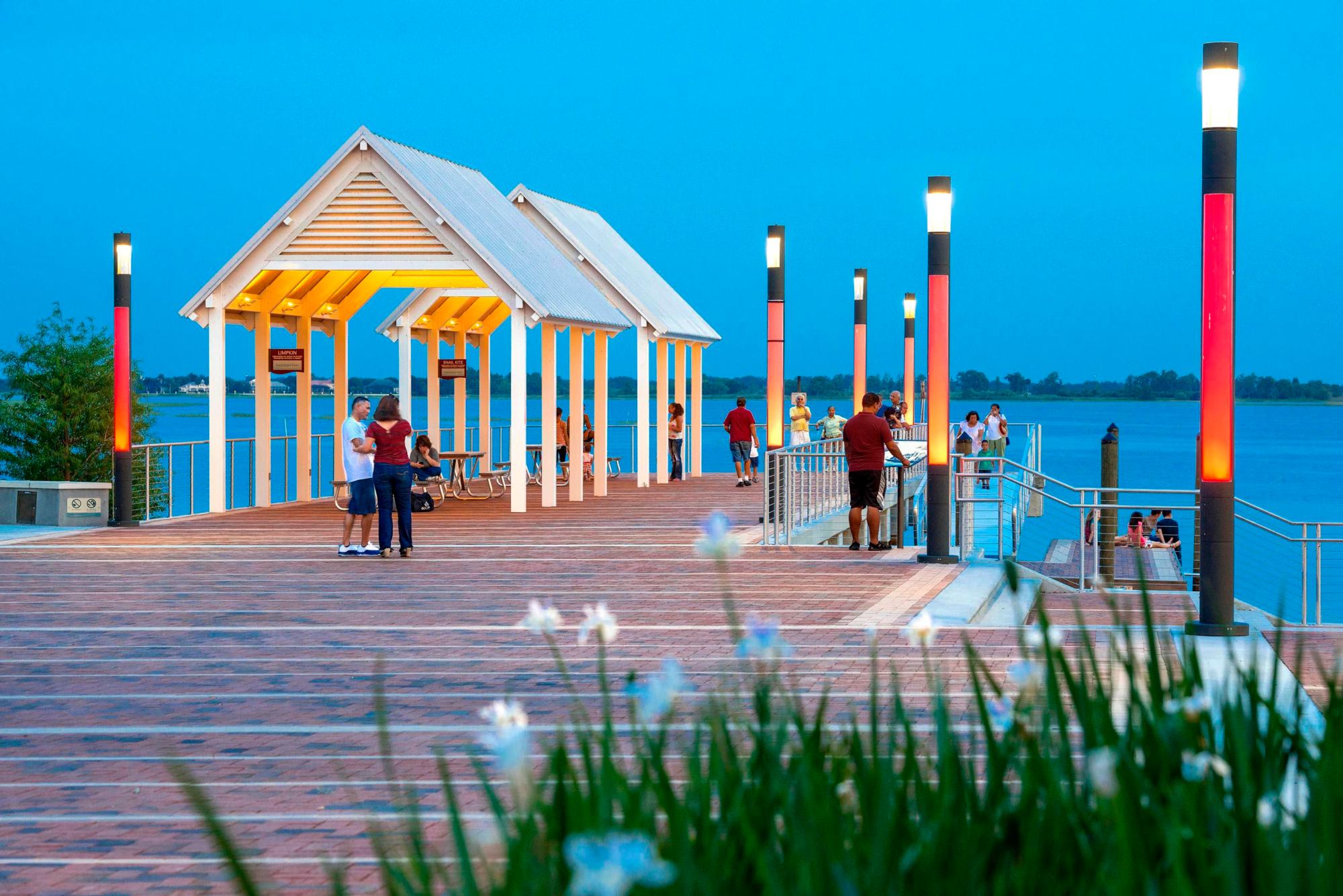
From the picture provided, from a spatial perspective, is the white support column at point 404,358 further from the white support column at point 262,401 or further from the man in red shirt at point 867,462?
the man in red shirt at point 867,462

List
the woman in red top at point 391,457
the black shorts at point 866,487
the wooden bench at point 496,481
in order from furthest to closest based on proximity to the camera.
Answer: the wooden bench at point 496,481, the black shorts at point 866,487, the woman in red top at point 391,457

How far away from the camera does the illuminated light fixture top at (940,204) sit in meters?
16.2

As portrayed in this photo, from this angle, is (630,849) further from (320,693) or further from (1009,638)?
(1009,638)

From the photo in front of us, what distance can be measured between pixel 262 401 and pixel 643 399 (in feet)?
26.7

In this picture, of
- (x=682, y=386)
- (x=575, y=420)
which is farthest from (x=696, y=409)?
(x=575, y=420)

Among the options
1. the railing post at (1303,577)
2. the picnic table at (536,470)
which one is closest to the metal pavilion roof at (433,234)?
the picnic table at (536,470)

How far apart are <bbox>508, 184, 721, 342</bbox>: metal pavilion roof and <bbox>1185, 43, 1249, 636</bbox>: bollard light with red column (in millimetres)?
19544

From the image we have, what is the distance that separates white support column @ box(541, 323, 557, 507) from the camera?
24812 mm

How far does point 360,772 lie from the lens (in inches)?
285

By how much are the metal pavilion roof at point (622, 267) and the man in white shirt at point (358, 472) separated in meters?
13.3

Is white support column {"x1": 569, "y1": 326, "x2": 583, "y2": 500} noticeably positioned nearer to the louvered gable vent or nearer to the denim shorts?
the louvered gable vent

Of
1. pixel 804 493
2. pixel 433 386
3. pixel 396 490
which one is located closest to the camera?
pixel 396 490

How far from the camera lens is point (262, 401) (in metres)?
25.1

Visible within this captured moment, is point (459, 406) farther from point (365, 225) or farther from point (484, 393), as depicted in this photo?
point (365, 225)
